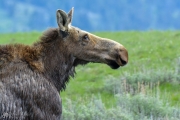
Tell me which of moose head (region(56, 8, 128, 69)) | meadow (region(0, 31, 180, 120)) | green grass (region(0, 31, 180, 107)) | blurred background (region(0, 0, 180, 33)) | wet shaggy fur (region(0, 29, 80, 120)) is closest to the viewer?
wet shaggy fur (region(0, 29, 80, 120))

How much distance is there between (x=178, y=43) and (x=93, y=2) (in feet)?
458

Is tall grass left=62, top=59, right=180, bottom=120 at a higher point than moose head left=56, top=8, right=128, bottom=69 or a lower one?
lower

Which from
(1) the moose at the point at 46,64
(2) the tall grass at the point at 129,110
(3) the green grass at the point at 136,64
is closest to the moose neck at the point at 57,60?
(1) the moose at the point at 46,64

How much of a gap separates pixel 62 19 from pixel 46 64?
0.72 metres

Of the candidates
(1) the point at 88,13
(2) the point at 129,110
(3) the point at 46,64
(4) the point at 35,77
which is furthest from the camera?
(1) the point at 88,13

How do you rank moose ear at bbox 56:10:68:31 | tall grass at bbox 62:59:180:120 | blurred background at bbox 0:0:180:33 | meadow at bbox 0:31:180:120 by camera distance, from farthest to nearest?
blurred background at bbox 0:0:180:33, meadow at bbox 0:31:180:120, tall grass at bbox 62:59:180:120, moose ear at bbox 56:10:68:31

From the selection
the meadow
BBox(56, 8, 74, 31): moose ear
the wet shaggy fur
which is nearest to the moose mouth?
the wet shaggy fur

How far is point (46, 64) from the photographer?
8.81 meters

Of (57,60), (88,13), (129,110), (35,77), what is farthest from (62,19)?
(88,13)

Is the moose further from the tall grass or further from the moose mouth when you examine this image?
the tall grass

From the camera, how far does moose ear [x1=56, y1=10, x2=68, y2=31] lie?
28.3ft

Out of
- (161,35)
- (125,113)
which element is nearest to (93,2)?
(161,35)

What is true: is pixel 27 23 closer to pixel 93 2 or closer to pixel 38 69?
pixel 93 2

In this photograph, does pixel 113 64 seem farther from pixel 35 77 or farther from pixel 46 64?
pixel 35 77
